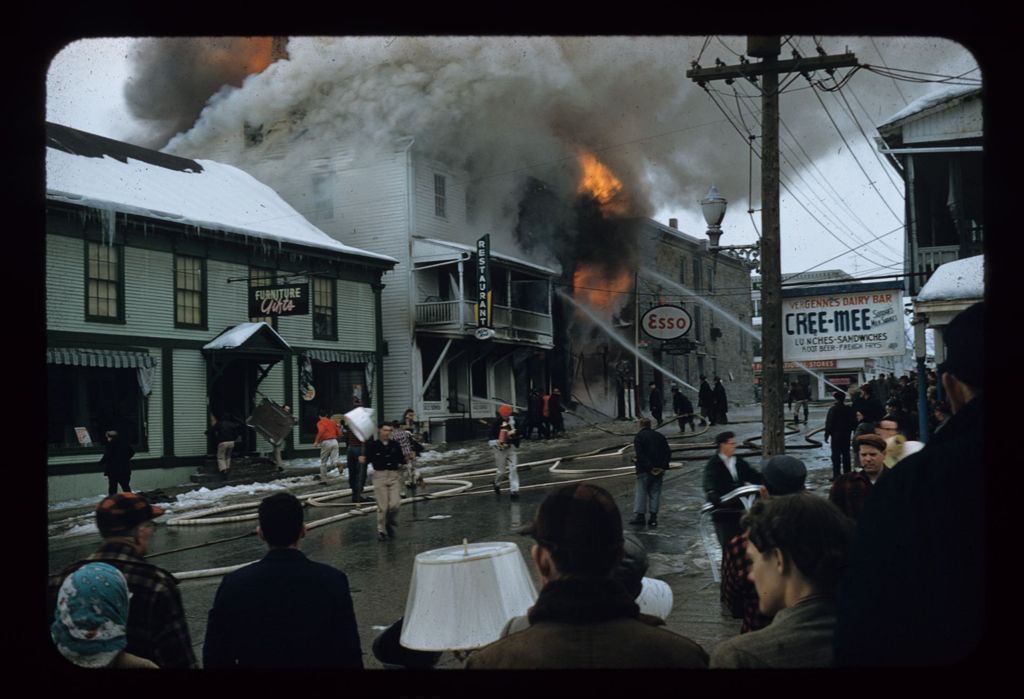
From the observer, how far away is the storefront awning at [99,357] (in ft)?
11.6

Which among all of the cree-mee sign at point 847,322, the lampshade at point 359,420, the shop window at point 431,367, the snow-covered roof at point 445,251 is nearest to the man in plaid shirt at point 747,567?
the cree-mee sign at point 847,322

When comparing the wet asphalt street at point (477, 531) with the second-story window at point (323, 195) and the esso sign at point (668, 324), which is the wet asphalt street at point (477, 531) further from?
the second-story window at point (323, 195)

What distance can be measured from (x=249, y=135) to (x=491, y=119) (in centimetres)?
308

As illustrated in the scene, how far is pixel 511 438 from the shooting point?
355 inches

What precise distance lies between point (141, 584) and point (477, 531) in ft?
23.5

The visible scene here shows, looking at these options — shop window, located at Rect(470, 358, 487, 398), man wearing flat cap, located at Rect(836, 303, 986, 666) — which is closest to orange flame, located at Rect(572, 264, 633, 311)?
shop window, located at Rect(470, 358, 487, 398)

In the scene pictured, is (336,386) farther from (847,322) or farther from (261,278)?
(847,322)

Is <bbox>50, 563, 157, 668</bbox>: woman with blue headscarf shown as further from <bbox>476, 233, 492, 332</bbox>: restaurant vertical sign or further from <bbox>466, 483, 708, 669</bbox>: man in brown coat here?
<bbox>476, 233, 492, 332</bbox>: restaurant vertical sign

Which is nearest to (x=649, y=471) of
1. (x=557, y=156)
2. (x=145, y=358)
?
(x=557, y=156)

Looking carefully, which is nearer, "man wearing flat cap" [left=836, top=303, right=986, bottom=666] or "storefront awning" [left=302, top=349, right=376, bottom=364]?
"man wearing flat cap" [left=836, top=303, right=986, bottom=666]

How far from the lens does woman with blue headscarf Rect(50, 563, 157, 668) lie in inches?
103

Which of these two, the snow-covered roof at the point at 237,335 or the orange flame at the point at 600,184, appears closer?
the snow-covered roof at the point at 237,335

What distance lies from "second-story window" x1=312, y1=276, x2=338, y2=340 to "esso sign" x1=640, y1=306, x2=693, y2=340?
295 cm
